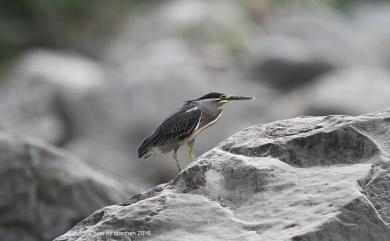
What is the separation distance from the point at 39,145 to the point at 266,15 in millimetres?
20446

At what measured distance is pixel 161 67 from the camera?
893 inches

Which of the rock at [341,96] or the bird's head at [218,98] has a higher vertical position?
the rock at [341,96]

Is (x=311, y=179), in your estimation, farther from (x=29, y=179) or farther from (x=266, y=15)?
(x=266, y=15)

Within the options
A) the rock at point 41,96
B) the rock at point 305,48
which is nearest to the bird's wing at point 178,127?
the rock at point 41,96

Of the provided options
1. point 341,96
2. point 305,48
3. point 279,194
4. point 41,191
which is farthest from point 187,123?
point 305,48

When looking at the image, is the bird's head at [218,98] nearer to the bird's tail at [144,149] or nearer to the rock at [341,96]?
the bird's tail at [144,149]

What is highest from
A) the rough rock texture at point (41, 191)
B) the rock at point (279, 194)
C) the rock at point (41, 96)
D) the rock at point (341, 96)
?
the rock at point (41, 96)

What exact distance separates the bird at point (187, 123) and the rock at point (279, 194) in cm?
274

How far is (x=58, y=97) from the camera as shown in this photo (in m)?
22.6

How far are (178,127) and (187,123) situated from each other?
3.8 inches

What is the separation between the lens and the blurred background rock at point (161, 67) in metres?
21.3

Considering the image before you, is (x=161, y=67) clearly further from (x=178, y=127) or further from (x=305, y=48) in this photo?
(x=178, y=127)

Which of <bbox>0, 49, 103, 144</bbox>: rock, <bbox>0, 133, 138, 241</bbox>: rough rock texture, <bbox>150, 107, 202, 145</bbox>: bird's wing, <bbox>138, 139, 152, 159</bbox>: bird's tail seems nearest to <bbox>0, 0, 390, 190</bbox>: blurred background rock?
<bbox>0, 49, 103, 144</bbox>: rock

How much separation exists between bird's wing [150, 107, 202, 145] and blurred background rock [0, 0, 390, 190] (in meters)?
6.74
